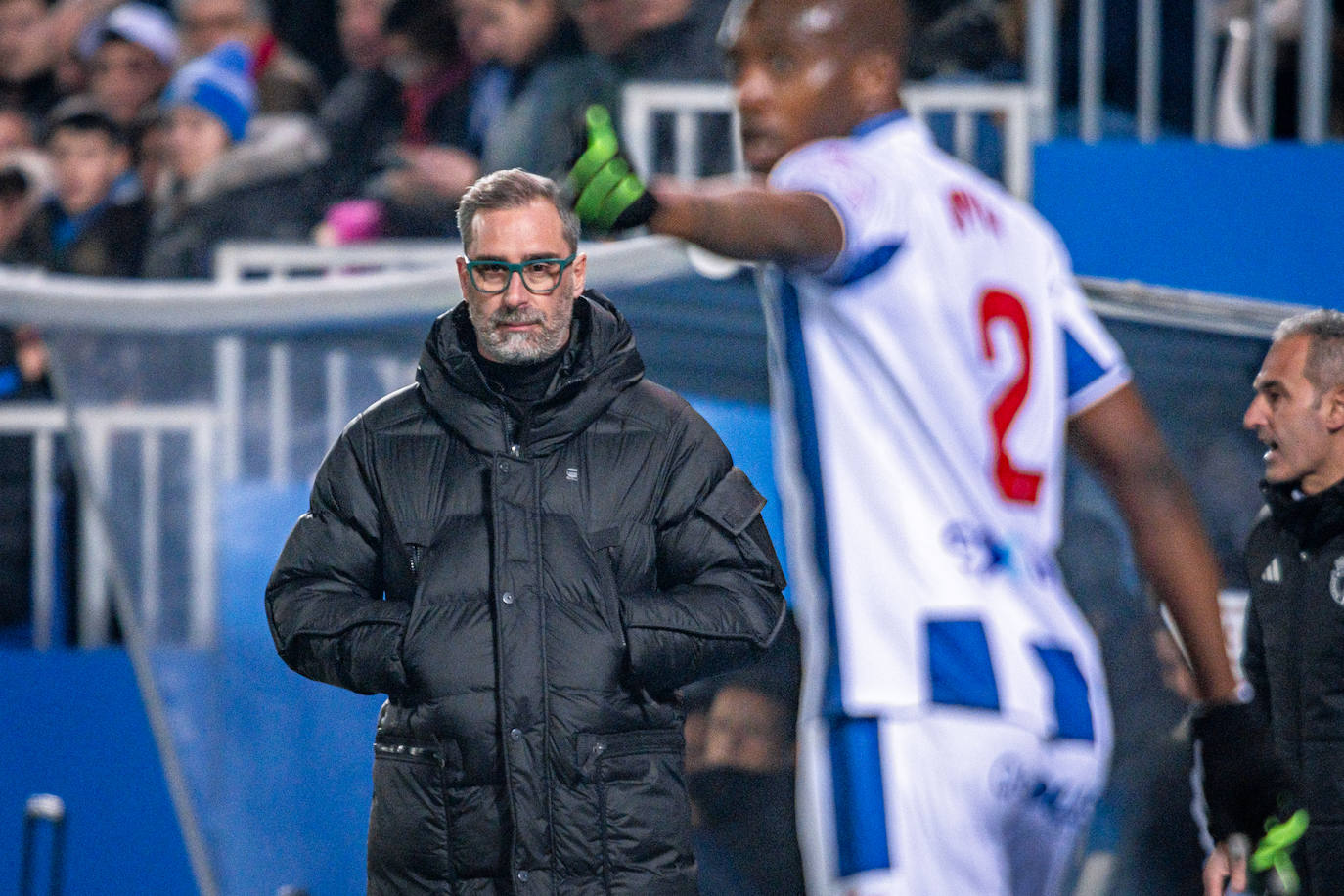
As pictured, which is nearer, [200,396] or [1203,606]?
[1203,606]

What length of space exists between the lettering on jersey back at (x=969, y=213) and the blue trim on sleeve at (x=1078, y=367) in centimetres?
24

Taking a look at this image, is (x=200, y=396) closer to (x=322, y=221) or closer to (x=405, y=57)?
(x=322, y=221)

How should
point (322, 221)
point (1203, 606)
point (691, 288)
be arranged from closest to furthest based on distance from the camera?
point (1203, 606) < point (691, 288) < point (322, 221)

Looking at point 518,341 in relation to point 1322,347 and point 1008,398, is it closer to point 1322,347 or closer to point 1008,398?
point 1008,398

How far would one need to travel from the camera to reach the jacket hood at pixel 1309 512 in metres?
2.63

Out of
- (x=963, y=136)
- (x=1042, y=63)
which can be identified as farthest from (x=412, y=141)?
(x=1042, y=63)

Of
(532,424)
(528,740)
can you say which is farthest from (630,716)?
(532,424)

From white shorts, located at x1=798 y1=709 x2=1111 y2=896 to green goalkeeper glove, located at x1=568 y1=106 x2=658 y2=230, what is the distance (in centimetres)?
82

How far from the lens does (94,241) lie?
15.7ft

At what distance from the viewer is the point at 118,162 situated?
495cm

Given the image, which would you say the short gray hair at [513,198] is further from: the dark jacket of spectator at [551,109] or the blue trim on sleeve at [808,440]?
the dark jacket of spectator at [551,109]

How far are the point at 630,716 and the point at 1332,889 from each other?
4.06ft

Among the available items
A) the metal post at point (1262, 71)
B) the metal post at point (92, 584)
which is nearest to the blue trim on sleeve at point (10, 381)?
the metal post at point (92, 584)

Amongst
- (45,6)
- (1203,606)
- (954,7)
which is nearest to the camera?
(1203,606)
